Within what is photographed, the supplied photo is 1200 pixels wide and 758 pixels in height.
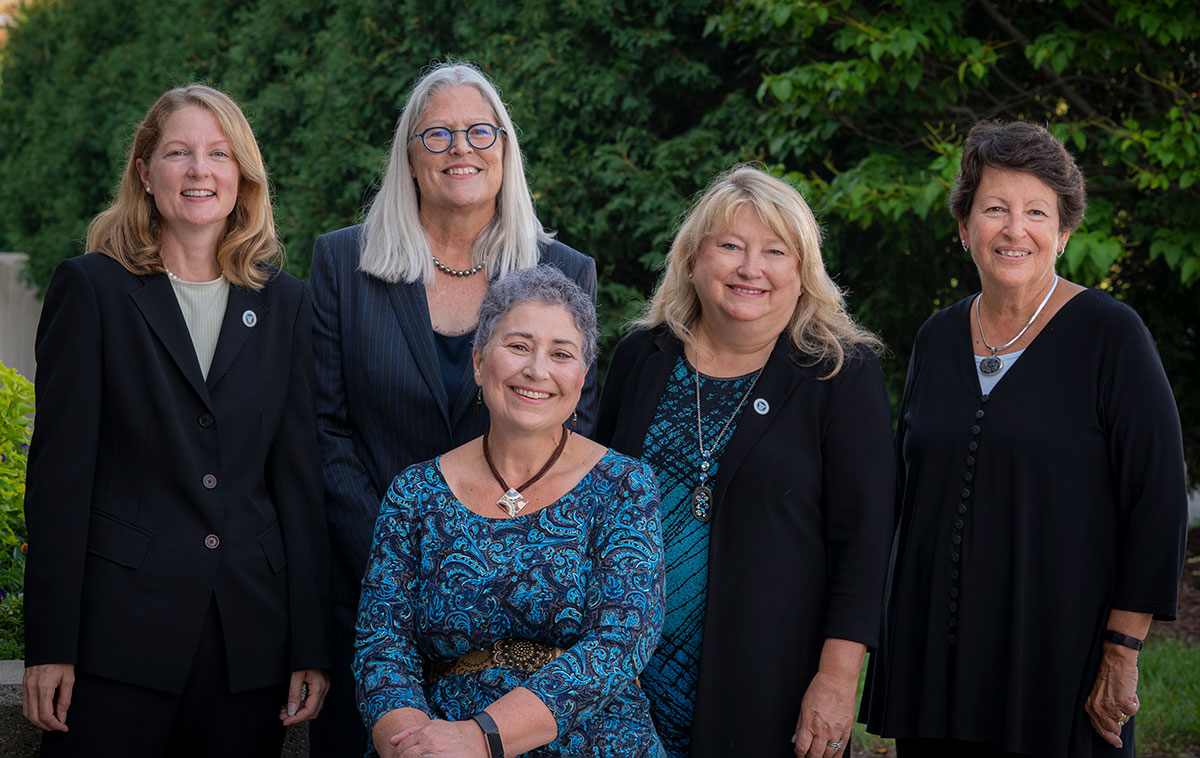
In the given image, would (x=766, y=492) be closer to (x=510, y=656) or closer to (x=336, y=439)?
(x=510, y=656)

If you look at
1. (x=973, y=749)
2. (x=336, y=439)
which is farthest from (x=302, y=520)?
(x=973, y=749)

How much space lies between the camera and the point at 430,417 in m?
3.23

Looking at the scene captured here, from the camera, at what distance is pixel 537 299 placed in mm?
2898

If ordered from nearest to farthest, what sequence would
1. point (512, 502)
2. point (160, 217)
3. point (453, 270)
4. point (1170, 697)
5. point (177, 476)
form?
point (512, 502), point (177, 476), point (160, 217), point (453, 270), point (1170, 697)

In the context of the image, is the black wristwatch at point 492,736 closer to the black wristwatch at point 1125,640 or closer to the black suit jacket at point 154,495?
the black suit jacket at point 154,495

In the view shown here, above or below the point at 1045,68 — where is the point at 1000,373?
below

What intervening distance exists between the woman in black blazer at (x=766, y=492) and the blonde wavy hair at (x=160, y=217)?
3.61 ft

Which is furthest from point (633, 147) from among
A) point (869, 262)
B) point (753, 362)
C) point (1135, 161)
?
point (753, 362)

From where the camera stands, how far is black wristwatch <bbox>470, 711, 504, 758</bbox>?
2531mm

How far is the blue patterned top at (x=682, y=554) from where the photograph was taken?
3.11m

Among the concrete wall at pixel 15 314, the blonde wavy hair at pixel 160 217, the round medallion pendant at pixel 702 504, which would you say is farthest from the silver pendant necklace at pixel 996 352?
the concrete wall at pixel 15 314

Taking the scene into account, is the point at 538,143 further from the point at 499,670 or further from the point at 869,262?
the point at 499,670

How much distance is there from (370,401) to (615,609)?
0.98 m

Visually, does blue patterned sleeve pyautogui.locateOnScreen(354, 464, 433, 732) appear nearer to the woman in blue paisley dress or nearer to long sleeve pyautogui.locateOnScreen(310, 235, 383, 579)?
the woman in blue paisley dress
